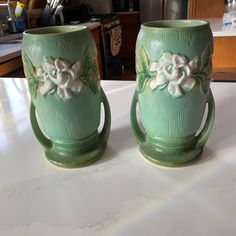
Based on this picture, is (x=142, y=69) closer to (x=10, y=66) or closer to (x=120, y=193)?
(x=120, y=193)

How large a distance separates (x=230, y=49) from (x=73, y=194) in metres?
1.58

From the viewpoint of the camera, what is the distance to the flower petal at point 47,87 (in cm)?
40

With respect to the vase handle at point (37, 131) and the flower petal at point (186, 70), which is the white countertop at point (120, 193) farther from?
the flower petal at point (186, 70)

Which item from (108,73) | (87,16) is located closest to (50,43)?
(108,73)

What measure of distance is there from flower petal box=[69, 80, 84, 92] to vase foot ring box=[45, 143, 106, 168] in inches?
4.9

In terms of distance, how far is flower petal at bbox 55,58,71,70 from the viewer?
15.2 inches

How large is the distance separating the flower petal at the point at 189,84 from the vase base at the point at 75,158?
198mm

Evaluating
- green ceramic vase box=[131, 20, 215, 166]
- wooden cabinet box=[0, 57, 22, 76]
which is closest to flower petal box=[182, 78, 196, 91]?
green ceramic vase box=[131, 20, 215, 166]

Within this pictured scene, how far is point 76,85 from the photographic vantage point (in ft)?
1.34

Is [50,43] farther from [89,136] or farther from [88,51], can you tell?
[89,136]

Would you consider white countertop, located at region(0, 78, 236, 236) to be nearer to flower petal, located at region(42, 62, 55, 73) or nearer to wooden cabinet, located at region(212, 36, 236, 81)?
flower petal, located at region(42, 62, 55, 73)

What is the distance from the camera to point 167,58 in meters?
0.38

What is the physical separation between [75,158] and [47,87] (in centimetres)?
14

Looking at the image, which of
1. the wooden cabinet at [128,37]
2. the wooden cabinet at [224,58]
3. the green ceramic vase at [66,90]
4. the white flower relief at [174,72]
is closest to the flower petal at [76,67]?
the green ceramic vase at [66,90]
